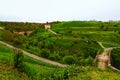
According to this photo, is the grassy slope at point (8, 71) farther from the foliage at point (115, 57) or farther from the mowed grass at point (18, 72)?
the foliage at point (115, 57)

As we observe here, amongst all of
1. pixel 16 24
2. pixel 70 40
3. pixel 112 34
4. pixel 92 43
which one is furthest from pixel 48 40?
pixel 16 24

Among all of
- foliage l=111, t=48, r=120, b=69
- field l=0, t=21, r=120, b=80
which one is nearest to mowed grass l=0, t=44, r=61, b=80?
field l=0, t=21, r=120, b=80

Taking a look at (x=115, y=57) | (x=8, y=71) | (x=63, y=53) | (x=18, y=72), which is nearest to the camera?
(x=8, y=71)

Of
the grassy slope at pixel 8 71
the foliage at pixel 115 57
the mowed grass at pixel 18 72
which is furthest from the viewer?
the foliage at pixel 115 57

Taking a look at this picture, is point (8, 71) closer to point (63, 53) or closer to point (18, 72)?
point (18, 72)

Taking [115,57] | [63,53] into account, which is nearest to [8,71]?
[63,53]

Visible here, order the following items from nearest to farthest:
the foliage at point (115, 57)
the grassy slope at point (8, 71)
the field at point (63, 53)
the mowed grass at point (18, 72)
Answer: the field at point (63, 53)
the grassy slope at point (8, 71)
the mowed grass at point (18, 72)
the foliage at point (115, 57)

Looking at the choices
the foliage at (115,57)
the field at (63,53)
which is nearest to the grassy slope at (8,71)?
the field at (63,53)

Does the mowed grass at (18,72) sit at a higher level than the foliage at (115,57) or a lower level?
higher

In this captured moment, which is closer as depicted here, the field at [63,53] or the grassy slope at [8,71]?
the field at [63,53]

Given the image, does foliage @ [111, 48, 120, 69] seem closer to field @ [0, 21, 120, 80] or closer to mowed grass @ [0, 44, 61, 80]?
field @ [0, 21, 120, 80]

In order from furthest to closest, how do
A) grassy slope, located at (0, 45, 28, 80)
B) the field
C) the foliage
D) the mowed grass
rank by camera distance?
the foliage → the mowed grass → grassy slope, located at (0, 45, 28, 80) → the field

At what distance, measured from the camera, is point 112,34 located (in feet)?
305

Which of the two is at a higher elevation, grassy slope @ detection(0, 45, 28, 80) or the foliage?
grassy slope @ detection(0, 45, 28, 80)
